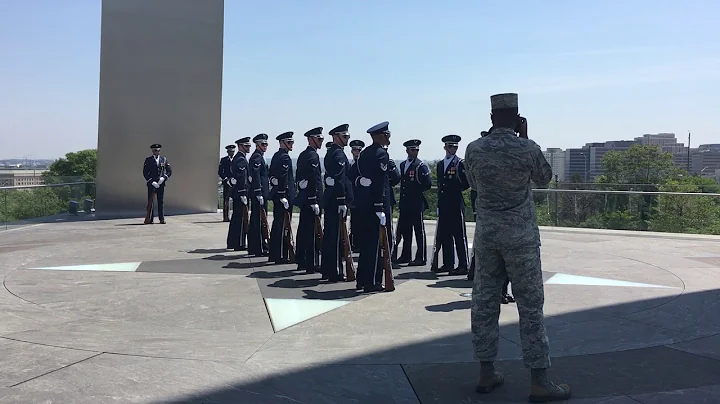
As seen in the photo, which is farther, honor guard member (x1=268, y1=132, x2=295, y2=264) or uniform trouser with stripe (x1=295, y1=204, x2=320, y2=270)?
honor guard member (x1=268, y1=132, x2=295, y2=264)

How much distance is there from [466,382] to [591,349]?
148 cm

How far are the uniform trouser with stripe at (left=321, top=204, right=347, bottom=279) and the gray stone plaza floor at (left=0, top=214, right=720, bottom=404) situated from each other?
0.90 feet

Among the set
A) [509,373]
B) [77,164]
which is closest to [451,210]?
[509,373]

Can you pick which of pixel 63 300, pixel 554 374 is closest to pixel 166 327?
pixel 63 300

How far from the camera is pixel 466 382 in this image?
4.68 m

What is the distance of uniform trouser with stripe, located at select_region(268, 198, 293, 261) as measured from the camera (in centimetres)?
1027

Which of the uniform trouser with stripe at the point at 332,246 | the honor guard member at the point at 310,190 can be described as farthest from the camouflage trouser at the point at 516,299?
the honor guard member at the point at 310,190

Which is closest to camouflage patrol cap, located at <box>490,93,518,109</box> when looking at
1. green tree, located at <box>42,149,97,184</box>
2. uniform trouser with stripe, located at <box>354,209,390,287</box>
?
uniform trouser with stripe, located at <box>354,209,390,287</box>

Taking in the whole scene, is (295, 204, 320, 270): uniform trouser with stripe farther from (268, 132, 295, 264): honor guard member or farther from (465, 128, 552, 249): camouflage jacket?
(465, 128, 552, 249): camouflage jacket

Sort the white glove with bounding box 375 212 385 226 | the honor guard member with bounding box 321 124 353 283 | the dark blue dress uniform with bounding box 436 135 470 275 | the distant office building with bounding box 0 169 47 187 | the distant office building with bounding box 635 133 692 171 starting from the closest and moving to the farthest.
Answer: the white glove with bounding box 375 212 385 226 < the honor guard member with bounding box 321 124 353 283 < the dark blue dress uniform with bounding box 436 135 470 275 < the distant office building with bounding box 0 169 47 187 < the distant office building with bounding box 635 133 692 171

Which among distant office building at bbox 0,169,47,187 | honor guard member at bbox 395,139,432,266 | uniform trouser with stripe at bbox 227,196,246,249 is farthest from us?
distant office building at bbox 0,169,47,187

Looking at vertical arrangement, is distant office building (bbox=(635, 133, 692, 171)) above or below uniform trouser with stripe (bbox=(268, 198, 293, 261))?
above

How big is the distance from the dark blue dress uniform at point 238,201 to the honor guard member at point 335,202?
3.08 metres

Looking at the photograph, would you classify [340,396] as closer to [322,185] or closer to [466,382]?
[466,382]
